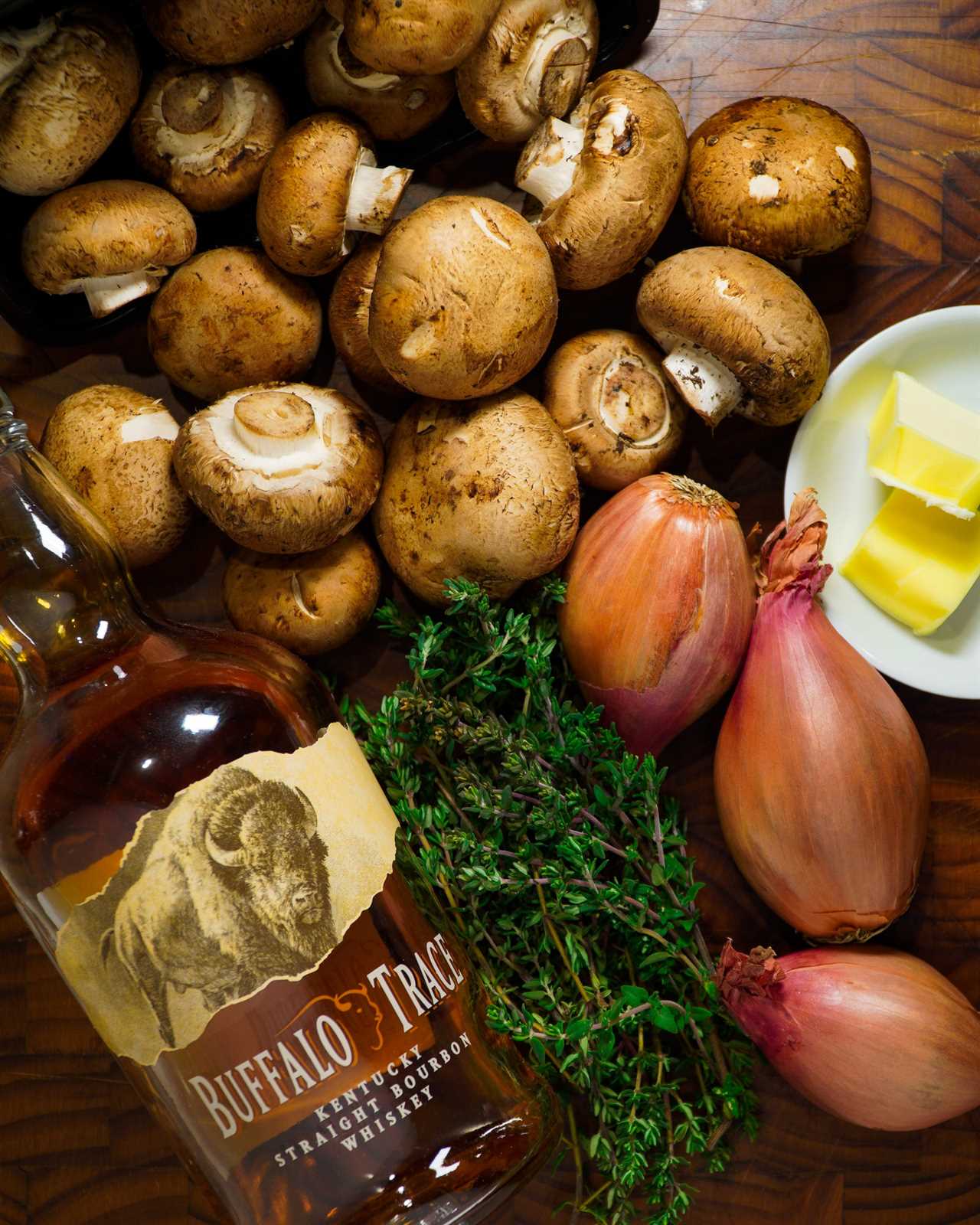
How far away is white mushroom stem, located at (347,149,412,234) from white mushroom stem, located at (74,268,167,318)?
0.20 meters

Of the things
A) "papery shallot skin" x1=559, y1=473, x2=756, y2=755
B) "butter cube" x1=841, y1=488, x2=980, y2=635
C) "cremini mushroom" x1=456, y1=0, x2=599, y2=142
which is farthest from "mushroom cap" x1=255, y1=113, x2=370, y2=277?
"butter cube" x1=841, y1=488, x2=980, y2=635

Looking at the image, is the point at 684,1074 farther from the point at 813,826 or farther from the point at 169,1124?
the point at 169,1124

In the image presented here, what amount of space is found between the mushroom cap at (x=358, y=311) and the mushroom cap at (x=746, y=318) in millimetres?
260

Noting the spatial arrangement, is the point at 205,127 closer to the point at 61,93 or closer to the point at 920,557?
the point at 61,93

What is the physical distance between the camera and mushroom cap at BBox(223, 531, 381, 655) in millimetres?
917

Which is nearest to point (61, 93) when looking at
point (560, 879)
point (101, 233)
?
point (101, 233)

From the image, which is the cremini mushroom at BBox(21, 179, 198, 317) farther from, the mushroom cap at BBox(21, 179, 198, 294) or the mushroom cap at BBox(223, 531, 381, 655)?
the mushroom cap at BBox(223, 531, 381, 655)

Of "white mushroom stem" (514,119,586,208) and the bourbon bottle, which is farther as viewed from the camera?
"white mushroom stem" (514,119,586,208)

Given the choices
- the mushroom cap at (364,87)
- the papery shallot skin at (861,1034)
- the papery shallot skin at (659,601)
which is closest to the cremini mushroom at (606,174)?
the mushroom cap at (364,87)

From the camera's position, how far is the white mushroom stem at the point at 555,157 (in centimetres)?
88

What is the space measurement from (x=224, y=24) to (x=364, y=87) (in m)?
0.13

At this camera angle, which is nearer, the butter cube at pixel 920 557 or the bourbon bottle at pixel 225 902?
the bourbon bottle at pixel 225 902

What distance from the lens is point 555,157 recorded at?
884mm

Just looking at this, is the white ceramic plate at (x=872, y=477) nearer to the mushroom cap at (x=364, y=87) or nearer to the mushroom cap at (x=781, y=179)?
the mushroom cap at (x=781, y=179)
